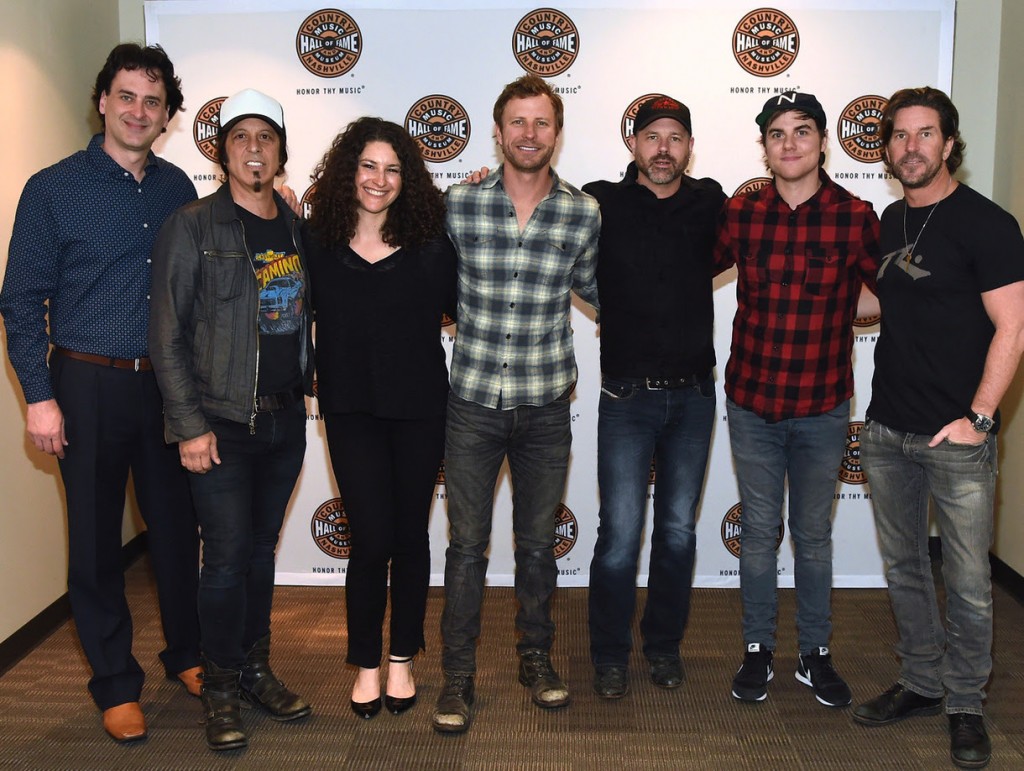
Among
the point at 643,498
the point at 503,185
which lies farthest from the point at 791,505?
the point at 503,185

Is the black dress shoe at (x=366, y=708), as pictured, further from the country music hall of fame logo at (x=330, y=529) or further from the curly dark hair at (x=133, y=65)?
the curly dark hair at (x=133, y=65)

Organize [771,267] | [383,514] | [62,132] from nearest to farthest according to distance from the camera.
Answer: [383,514]
[771,267]
[62,132]

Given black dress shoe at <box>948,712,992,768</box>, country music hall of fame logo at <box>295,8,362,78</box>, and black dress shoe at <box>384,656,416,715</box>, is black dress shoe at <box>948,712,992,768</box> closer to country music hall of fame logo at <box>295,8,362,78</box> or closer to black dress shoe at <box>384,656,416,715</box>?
black dress shoe at <box>384,656,416,715</box>

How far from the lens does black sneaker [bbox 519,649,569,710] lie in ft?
9.91

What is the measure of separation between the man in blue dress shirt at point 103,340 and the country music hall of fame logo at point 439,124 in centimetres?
122

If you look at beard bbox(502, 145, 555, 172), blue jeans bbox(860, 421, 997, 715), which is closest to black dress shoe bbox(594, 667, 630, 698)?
blue jeans bbox(860, 421, 997, 715)

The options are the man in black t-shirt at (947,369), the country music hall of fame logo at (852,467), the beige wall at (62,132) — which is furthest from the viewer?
the country music hall of fame logo at (852,467)

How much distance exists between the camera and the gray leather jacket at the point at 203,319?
2.63m

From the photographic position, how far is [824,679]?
120 inches

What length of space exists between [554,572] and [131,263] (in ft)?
5.02

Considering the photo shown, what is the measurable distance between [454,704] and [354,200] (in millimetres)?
1479

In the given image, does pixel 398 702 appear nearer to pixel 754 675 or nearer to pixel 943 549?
pixel 754 675

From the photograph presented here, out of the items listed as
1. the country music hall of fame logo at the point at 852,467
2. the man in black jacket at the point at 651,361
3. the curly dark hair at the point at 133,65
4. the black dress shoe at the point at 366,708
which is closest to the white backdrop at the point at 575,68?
the country music hall of fame logo at the point at 852,467

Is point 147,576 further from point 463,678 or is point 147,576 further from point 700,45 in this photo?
point 700,45
